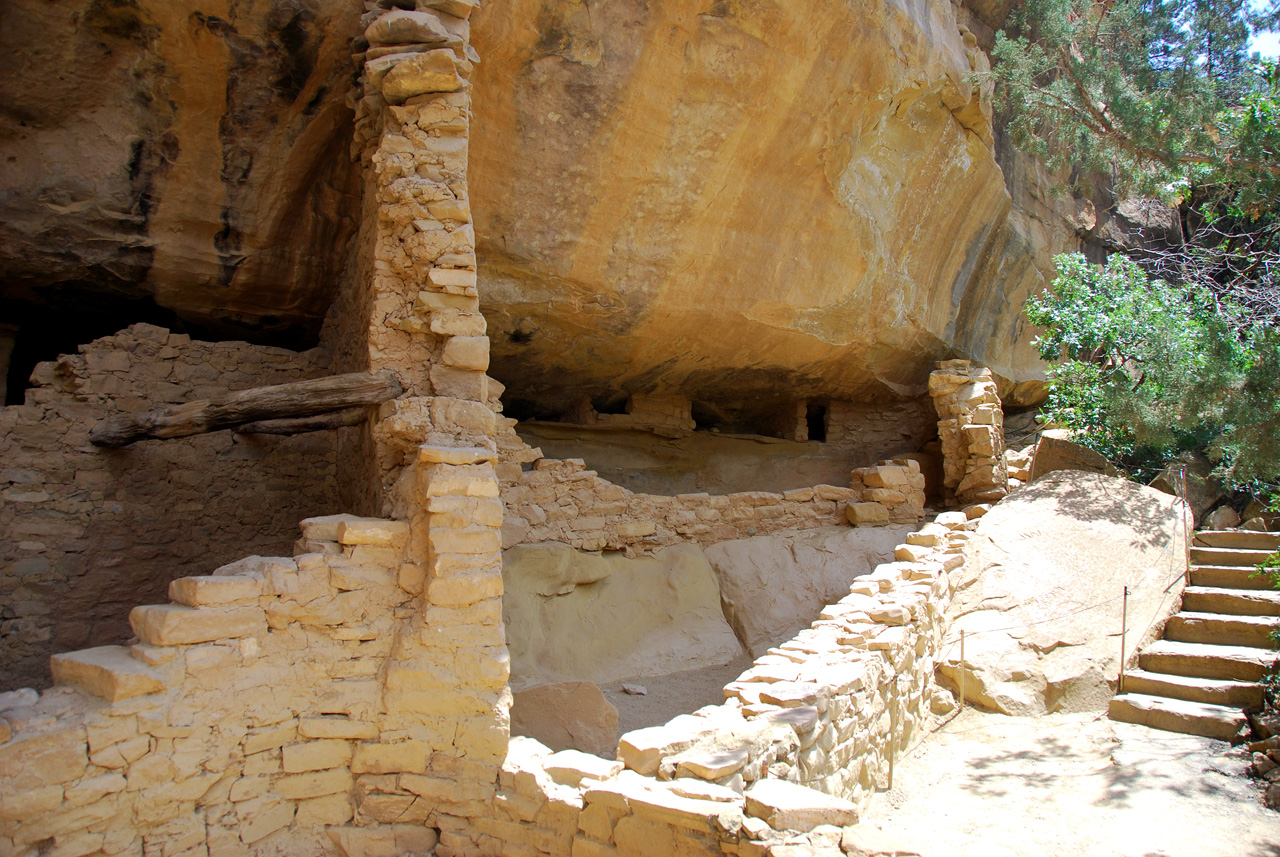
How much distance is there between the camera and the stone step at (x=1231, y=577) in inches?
232

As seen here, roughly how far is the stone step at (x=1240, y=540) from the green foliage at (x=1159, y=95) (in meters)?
2.48

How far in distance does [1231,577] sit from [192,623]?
681cm

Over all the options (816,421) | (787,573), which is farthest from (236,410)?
(816,421)

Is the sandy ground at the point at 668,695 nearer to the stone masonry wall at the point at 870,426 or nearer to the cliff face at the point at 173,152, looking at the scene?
the cliff face at the point at 173,152

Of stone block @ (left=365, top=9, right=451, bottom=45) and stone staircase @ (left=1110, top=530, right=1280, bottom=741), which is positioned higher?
stone block @ (left=365, top=9, right=451, bottom=45)

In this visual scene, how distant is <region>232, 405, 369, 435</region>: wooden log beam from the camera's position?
213 inches

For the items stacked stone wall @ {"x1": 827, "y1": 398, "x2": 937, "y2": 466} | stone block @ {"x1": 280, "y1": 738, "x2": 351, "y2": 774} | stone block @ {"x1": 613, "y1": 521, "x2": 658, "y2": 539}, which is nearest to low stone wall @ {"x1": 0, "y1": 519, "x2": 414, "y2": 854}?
stone block @ {"x1": 280, "y1": 738, "x2": 351, "y2": 774}

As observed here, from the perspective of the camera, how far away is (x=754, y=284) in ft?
25.4

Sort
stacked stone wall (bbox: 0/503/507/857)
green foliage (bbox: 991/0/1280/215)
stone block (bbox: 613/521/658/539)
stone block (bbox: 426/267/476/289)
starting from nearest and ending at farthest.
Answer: stacked stone wall (bbox: 0/503/507/857) < stone block (bbox: 426/267/476/289) < green foliage (bbox: 991/0/1280/215) < stone block (bbox: 613/521/658/539)

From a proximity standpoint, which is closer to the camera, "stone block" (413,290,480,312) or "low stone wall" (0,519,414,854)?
"low stone wall" (0,519,414,854)

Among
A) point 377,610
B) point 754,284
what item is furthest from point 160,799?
point 754,284

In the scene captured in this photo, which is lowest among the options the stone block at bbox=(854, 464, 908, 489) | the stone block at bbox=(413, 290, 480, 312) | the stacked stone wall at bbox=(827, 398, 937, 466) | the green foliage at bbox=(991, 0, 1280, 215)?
the stone block at bbox=(854, 464, 908, 489)

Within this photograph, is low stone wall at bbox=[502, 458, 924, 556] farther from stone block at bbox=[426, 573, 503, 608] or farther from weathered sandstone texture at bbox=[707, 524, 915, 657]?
stone block at bbox=[426, 573, 503, 608]

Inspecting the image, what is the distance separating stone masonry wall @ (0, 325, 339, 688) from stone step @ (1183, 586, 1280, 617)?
21.1 ft
